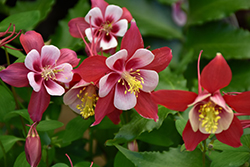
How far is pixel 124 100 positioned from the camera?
0.58m

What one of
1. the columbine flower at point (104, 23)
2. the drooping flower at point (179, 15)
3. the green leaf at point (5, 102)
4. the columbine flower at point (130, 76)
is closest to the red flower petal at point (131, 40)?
the columbine flower at point (130, 76)

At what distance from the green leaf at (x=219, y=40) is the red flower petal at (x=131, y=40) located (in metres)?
0.67

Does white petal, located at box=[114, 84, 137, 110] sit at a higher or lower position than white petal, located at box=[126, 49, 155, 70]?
lower

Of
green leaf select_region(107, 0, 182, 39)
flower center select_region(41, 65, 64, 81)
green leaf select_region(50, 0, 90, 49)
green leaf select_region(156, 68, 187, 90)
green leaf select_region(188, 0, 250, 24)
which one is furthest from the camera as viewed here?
green leaf select_region(107, 0, 182, 39)

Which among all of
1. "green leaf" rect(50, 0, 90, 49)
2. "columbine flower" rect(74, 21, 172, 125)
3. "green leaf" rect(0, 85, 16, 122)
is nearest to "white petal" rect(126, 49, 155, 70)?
"columbine flower" rect(74, 21, 172, 125)

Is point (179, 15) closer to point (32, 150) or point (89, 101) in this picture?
point (89, 101)

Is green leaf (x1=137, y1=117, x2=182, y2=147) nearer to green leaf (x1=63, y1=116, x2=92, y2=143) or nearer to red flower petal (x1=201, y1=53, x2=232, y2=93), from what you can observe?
green leaf (x1=63, y1=116, x2=92, y2=143)

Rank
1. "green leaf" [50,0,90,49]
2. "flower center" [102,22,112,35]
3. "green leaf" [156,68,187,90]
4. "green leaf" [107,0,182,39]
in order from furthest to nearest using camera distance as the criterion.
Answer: "green leaf" [107,0,182,39]
"green leaf" [50,0,90,49]
"green leaf" [156,68,187,90]
"flower center" [102,22,112,35]

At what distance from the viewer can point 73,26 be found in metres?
0.71

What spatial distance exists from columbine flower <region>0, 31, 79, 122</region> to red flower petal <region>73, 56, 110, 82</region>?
0.19ft

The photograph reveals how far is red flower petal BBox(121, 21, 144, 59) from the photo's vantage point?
1.80 feet

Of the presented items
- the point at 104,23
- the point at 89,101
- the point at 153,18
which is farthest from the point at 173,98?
the point at 153,18

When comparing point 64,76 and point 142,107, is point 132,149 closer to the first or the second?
point 142,107

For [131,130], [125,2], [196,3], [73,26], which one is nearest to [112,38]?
[73,26]
